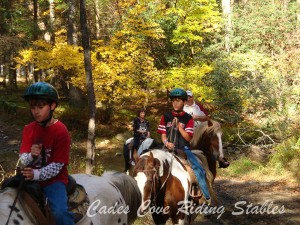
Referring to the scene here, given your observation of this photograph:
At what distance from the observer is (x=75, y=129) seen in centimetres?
2033

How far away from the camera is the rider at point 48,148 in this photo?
11.6 ft

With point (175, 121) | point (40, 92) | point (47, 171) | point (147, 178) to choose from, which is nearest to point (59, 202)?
point (47, 171)

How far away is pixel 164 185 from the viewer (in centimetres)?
578

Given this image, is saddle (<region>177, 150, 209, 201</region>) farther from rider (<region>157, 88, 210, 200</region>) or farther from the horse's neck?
the horse's neck

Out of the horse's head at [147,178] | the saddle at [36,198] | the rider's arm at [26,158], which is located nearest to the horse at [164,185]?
the horse's head at [147,178]

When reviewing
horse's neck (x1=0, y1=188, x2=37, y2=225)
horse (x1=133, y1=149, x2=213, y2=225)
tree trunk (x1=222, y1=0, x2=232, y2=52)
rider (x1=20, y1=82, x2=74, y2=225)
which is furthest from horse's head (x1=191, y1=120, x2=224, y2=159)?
tree trunk (x1=222, y1=0, x2=232, y2=52)

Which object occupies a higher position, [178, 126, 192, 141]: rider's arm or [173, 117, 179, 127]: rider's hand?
[173, 117, 179, 127]: rider's hand

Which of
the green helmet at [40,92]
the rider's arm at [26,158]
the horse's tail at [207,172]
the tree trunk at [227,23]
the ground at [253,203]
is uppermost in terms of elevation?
the tree trunk at [227,23]

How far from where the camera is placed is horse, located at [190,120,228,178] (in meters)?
7.75

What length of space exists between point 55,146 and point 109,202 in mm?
1242

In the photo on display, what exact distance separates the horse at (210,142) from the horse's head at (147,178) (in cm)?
265

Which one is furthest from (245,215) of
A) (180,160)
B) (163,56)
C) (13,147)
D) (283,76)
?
(163,56)

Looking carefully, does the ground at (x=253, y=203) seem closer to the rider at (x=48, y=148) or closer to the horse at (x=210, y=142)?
the horse at (x=210, y=142)

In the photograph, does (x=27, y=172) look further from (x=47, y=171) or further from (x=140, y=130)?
(x=140, y=130)
